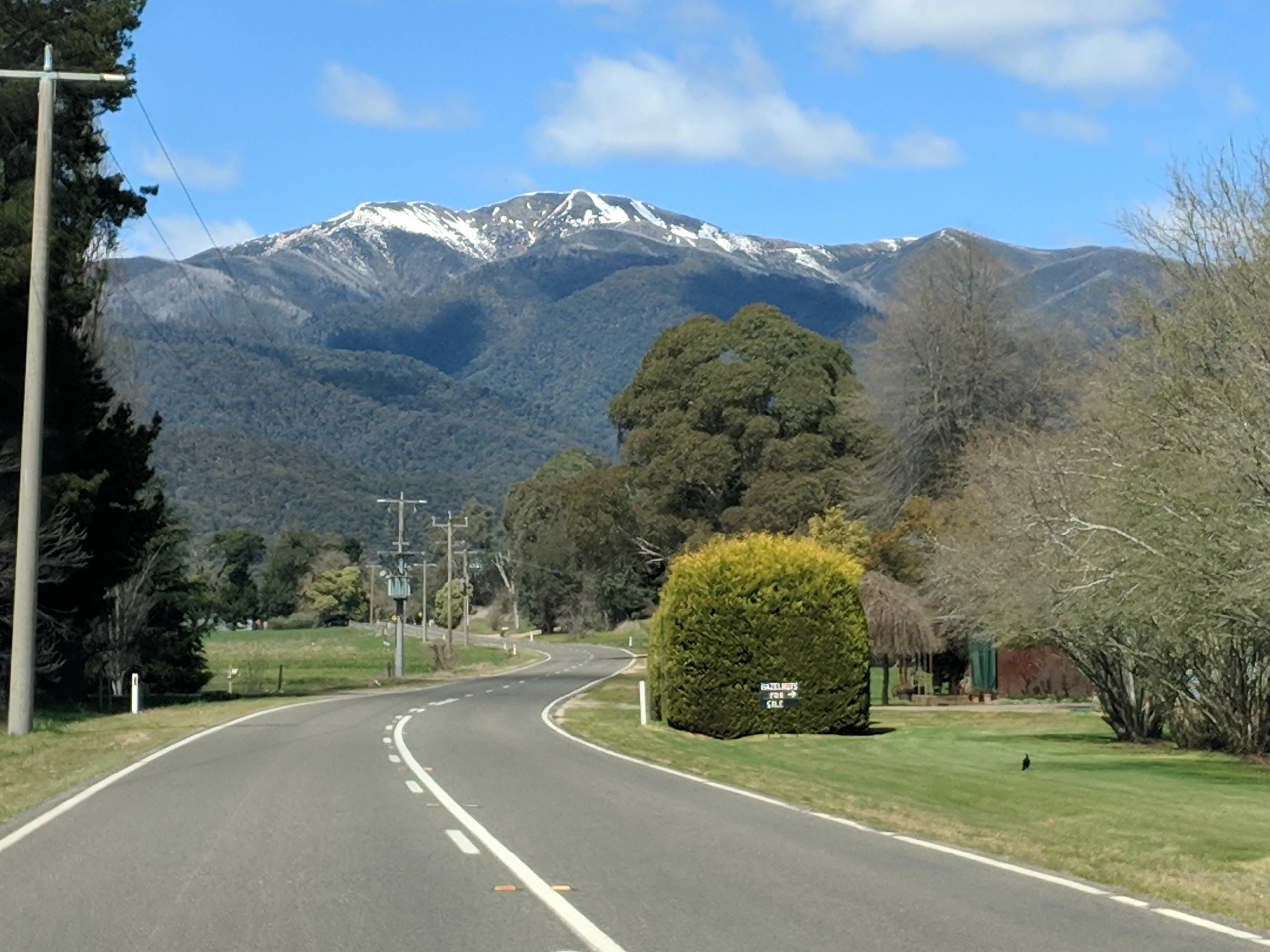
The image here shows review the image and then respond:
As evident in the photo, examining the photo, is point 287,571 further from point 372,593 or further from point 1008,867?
point 1008,867

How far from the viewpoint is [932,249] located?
222 feet

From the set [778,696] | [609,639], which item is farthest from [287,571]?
[778,696]

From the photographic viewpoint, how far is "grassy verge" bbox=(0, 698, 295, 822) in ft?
62.3

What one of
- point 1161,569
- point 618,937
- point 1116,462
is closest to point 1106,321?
point 1116,462

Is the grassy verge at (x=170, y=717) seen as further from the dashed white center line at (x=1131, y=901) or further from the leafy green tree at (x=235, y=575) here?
the leafy green tree at (x=235, y=575)

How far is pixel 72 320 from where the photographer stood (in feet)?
113

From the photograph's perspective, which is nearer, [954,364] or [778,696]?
[778,696]

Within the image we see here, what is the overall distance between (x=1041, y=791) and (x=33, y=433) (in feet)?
54.6

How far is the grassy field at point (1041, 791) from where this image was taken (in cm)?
1295

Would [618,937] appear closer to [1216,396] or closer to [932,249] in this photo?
[1216,396]

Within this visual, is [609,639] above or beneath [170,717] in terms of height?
above

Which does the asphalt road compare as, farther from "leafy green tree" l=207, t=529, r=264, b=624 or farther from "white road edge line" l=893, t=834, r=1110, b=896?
"leafy green tree" l=207, t=529, r=264, b=624

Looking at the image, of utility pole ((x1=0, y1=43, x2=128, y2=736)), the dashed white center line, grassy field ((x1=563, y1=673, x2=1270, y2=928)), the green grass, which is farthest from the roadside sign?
the green grass

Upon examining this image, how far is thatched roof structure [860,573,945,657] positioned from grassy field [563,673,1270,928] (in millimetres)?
9144
